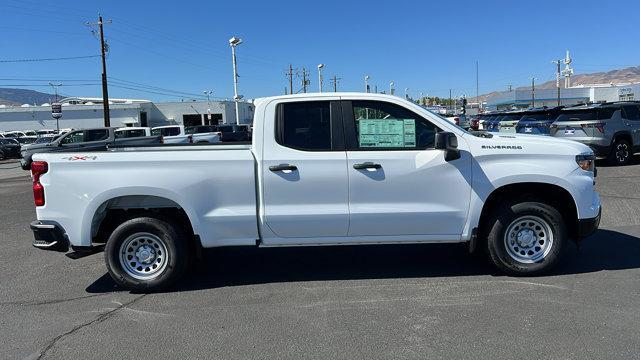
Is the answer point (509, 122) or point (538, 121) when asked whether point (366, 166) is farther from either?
point (509, 122)

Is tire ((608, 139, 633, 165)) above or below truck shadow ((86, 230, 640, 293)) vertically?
above

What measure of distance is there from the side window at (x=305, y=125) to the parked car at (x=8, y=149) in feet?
125

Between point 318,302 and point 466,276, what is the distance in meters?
1.74

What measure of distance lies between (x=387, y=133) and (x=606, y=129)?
12.0m

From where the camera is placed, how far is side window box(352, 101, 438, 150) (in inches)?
215

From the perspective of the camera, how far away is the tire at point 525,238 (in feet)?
18.1

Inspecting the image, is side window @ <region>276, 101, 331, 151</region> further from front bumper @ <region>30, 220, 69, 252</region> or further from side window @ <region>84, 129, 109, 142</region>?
side window @ <region>84, 129, 109, 142</region>

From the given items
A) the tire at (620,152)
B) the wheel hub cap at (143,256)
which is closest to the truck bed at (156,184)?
the wheel hub cap at (143,256)

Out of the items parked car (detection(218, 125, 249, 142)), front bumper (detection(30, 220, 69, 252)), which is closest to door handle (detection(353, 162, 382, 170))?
front bumper (detection(30, 220, 69, 252))

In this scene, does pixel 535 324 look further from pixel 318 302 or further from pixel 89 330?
pixel 89 330

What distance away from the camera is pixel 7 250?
7.68m

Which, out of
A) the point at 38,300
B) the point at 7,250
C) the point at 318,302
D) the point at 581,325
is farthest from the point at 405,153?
the point at 7,250

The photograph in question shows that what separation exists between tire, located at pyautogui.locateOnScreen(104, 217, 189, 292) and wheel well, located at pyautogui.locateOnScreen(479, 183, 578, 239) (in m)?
3.22

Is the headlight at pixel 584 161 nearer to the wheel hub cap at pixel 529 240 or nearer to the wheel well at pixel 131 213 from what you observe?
the wheel hub cap at pixel 529 240
